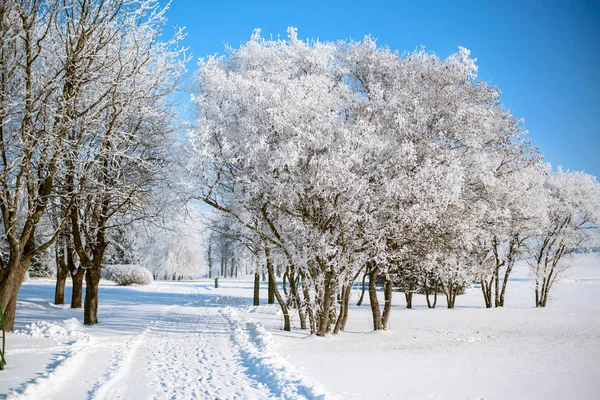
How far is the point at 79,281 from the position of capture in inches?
789

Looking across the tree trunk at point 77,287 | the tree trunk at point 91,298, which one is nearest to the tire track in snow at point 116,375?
the tree trunk at point 91,298

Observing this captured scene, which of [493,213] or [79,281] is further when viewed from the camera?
[79,281]

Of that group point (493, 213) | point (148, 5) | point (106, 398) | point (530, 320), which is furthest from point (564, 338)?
point (148, 5)

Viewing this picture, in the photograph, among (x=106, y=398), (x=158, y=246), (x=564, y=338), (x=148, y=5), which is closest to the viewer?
(x=106, y=398)

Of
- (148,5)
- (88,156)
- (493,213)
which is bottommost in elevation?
(493,213)

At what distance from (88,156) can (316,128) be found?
6431mm

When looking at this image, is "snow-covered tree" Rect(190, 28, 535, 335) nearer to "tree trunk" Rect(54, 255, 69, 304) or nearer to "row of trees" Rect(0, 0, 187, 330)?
"row of trees" Rect(0, 0, 187, 330)

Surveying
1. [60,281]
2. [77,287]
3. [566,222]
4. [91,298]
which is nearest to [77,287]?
[77,287]

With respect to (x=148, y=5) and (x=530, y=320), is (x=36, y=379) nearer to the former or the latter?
(x=148, y=5)

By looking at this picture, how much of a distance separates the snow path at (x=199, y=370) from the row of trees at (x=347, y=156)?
3.34 meters

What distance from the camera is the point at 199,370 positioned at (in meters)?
8.05

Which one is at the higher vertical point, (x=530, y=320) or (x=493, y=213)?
(x=493, y=213)

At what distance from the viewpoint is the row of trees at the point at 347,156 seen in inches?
472

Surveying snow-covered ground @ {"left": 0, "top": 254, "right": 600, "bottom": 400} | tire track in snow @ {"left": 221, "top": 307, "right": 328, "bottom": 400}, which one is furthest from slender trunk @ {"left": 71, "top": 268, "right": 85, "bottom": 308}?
tire track in snow @ {"left": 221, "top": 307, "right": 328, "bottom": 400}
